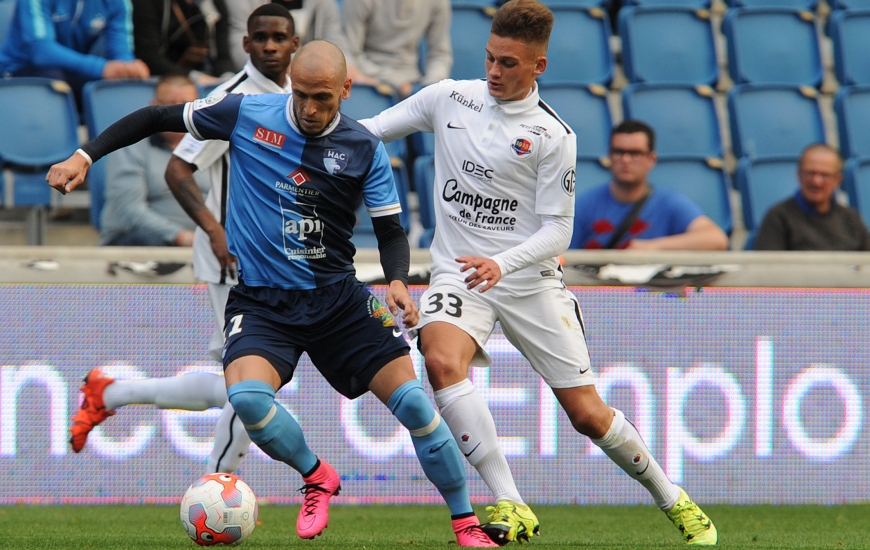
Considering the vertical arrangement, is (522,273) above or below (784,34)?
below

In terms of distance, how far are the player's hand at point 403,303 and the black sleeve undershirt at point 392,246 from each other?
133 mm

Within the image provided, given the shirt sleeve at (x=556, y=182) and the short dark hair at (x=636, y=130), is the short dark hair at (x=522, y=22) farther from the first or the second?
the short dark hair at (x=636, y=130)

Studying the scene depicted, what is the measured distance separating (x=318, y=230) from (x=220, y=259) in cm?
94

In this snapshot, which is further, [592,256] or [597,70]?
[597,70]

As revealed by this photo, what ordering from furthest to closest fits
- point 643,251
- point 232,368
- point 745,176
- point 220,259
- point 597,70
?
point 597,70
point 745,176
point 643,251
point 220,259
point 232,368

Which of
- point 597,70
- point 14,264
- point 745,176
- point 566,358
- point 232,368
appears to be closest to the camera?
point 232,368

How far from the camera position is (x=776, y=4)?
456 inches

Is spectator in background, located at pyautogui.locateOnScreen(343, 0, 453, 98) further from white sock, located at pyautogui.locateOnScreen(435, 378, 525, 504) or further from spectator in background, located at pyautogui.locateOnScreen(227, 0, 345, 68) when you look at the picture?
white sock, located at pyautogui.locateOnScreen(435, 378, 525, 504)

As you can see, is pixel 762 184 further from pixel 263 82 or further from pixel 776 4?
pixel 263 82

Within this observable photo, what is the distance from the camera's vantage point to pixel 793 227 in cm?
779

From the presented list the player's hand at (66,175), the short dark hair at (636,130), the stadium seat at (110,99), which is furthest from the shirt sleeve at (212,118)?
the stadium seat at (110,99)

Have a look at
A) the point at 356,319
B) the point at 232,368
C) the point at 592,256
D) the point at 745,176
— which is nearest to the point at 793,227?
the point at 745,176

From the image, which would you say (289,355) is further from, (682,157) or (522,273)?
(682,157)

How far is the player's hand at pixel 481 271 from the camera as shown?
4605 mm
